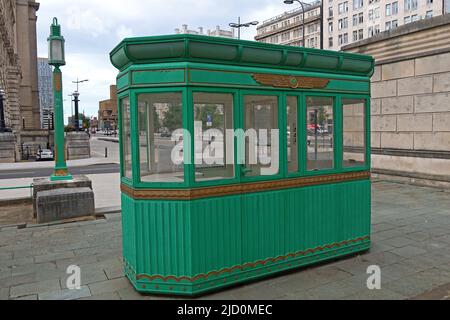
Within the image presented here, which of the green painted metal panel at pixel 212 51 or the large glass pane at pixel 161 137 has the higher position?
the green painted metal panel at pixel 212 51

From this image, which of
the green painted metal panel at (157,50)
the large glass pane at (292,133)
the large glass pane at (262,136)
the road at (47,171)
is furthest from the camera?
the road at (47,171)

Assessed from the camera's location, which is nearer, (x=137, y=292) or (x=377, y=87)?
(x=137, y=292)

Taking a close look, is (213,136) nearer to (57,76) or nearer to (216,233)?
(216,233)

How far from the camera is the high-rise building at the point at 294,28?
8494 cm

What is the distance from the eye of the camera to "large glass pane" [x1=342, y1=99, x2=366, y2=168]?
5.56 metres

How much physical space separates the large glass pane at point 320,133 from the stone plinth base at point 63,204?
18.1ft

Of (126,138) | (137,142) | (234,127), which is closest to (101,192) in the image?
(126,138)

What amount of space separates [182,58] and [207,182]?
1.42 metres

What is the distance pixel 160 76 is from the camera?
413cm

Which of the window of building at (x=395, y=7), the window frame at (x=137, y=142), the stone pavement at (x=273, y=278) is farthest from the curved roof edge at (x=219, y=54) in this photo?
the window of building at (x=395, y=7)

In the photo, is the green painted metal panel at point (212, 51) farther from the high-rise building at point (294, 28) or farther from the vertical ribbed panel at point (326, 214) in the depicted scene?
the high-rise building at point (294, 28)

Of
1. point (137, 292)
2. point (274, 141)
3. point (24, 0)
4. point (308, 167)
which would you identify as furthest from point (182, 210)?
point (24, 0)
